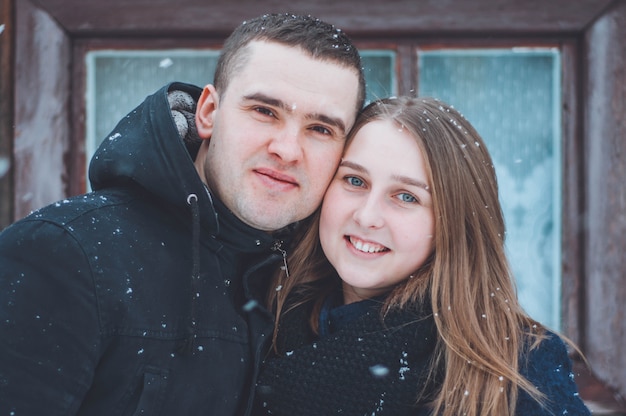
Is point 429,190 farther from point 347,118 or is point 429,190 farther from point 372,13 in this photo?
point 372,13

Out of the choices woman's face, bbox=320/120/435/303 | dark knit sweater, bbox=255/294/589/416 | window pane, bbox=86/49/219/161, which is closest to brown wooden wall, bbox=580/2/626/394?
dark knit sweater, bbox=255/294/589/416

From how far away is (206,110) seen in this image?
219 centimetres

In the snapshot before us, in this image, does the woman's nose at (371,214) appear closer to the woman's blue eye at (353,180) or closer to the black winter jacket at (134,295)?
the woman's blue eye at (353,180)

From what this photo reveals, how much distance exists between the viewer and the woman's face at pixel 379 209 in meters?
2.15

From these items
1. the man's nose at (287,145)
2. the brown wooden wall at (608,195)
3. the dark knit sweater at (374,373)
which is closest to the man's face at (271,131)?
the man's nose at (287,145)

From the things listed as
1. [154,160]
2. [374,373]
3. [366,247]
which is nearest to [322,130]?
[366,247]

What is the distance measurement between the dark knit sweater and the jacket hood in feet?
1.84

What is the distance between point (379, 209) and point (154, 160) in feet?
2.41

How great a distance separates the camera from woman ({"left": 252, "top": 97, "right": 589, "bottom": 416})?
6.67 feet

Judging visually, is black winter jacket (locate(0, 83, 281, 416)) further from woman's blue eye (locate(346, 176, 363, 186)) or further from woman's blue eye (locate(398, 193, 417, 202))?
woman's blue eye (locate(398, 193, 417, 202))

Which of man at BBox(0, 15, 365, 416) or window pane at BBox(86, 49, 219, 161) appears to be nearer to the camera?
man at BBox(0, 15, 365, 416)

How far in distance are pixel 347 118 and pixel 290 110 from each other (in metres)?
0.25

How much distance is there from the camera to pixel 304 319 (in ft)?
7.58

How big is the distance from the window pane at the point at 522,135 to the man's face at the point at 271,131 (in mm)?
1283
